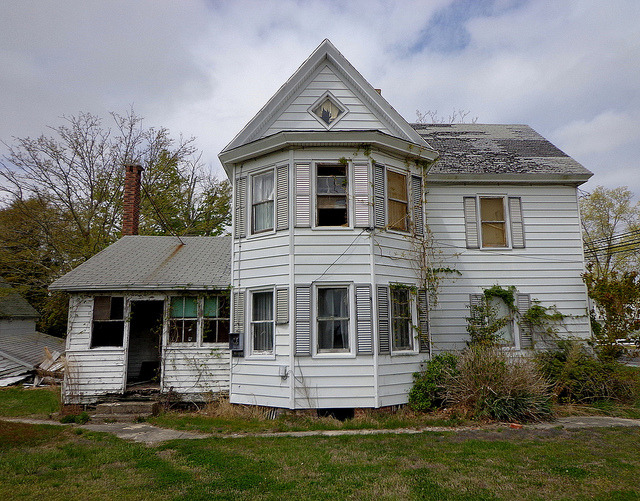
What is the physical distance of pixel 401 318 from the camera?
10859 millimetres

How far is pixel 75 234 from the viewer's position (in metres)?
26.2

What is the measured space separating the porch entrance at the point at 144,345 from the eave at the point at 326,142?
234 inches

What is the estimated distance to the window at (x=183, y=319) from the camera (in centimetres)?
1211

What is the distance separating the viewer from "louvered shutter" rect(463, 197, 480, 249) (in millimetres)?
12992

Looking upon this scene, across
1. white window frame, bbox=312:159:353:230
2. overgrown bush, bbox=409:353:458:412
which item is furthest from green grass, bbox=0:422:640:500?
white window frame, bbox=312:159:353:230

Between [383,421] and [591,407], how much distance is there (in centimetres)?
527

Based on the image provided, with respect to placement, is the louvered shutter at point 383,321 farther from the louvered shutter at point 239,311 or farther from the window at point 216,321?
the window at point 216,321

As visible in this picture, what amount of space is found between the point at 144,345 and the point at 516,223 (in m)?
12.1

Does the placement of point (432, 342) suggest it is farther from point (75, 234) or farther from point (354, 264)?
point (75, 234)

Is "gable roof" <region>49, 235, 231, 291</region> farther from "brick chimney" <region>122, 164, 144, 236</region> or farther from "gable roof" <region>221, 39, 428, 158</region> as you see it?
"gable roof" <region>221, 39, 428, 158</region>

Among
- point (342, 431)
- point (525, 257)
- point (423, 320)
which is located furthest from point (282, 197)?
point (525, 257)

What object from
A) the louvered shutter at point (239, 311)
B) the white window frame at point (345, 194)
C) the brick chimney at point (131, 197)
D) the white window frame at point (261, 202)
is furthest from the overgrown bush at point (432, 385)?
the brick chimney at point (131, 197)

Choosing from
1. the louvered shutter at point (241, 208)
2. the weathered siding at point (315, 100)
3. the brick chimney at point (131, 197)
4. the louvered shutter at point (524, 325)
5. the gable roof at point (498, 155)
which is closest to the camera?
the weathered siding at point (315, 100)

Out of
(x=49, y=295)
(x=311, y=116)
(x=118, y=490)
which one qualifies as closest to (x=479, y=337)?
(x=311, y=116)
